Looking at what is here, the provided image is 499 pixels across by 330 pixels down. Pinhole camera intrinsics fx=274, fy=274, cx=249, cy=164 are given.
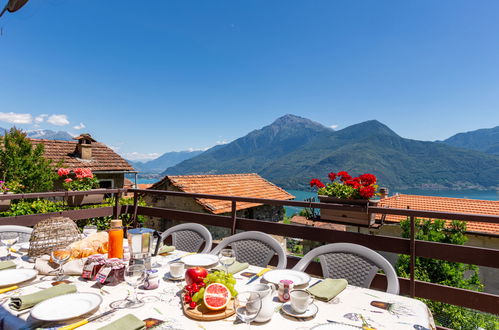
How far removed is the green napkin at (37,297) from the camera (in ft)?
3.29

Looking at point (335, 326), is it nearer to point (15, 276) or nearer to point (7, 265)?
point (15, 276)

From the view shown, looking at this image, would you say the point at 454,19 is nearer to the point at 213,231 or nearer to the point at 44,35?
the point at 213,231

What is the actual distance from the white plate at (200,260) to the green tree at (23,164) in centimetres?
1053

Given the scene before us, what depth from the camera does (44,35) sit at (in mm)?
15555

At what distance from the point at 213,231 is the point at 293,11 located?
1570 cm

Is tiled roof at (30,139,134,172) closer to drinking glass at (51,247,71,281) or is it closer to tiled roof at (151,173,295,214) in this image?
tiled roof at (151,173,295,214)

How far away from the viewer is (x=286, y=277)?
4.57 feet

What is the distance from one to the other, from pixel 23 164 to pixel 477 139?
23030cm

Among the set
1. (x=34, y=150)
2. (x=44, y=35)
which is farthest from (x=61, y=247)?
(x=44, y=35)

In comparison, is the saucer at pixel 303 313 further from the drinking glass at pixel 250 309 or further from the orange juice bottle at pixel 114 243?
the orange juice bottle at pixel 114 243

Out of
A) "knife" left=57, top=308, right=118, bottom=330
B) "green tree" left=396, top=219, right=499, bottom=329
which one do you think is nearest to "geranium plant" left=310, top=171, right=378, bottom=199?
"knife" left=57, top=308, right=118, bottom=330

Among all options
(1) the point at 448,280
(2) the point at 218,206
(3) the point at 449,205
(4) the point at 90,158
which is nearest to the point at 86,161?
(4) the point at 90,158

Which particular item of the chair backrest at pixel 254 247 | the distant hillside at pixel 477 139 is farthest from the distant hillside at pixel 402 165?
the chair backrest at pixel 254 247

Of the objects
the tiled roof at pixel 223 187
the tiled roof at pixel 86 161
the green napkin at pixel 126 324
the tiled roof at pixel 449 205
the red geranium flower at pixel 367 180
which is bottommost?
the tiled roof at pixel 449 205
